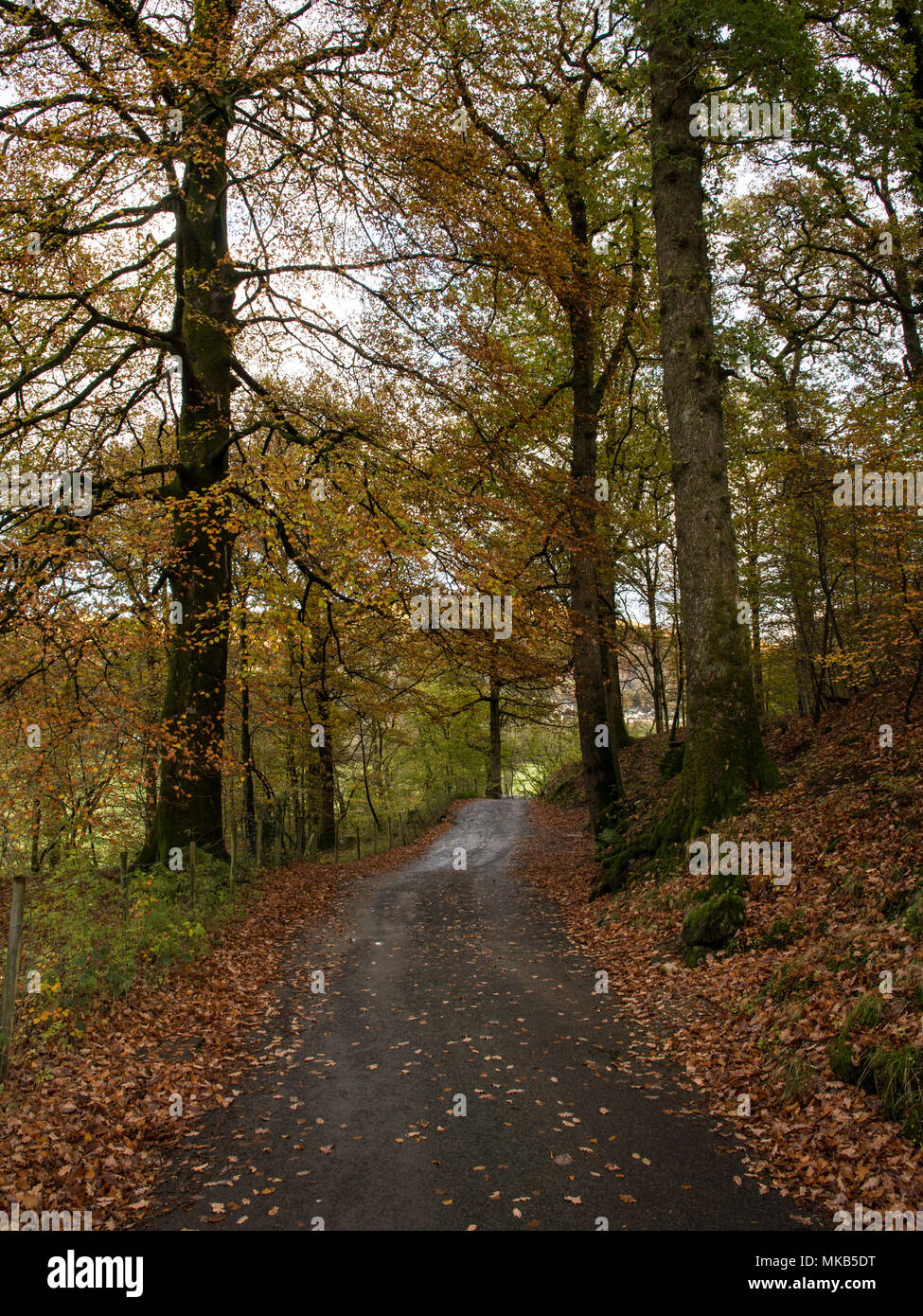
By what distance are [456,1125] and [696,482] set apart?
7887 millimetres

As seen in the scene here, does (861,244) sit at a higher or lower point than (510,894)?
higher

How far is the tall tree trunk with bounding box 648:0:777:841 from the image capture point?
8875mm

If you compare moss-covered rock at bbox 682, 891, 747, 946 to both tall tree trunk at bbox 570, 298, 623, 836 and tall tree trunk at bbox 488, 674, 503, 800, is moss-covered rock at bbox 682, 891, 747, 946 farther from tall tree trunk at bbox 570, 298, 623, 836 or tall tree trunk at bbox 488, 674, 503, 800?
tall tree trunk at bbox 488, 674, 503, 800

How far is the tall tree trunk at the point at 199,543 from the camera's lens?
35.4 ft

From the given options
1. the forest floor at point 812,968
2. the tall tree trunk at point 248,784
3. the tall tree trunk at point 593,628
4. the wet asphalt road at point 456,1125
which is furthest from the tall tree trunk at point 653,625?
the wet asphalt road at point 456,1125

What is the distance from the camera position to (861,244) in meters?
14.7

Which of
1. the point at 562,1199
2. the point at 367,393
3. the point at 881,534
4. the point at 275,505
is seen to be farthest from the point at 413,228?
the point at 562,1199

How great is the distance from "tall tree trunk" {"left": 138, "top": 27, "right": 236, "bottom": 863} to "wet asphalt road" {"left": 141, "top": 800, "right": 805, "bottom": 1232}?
157 inches

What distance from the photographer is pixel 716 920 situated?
714 centimetres

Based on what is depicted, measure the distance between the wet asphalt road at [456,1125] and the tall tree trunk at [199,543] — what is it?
157 inches

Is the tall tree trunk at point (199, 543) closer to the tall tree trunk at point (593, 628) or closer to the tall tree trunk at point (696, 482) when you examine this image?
the tall tree trunk at point (593, 628)

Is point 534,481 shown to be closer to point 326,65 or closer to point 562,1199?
point 326,65

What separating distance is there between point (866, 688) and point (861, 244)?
10.1 metres

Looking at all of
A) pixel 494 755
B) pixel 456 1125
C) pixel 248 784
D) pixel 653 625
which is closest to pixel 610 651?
pixel 653 625
